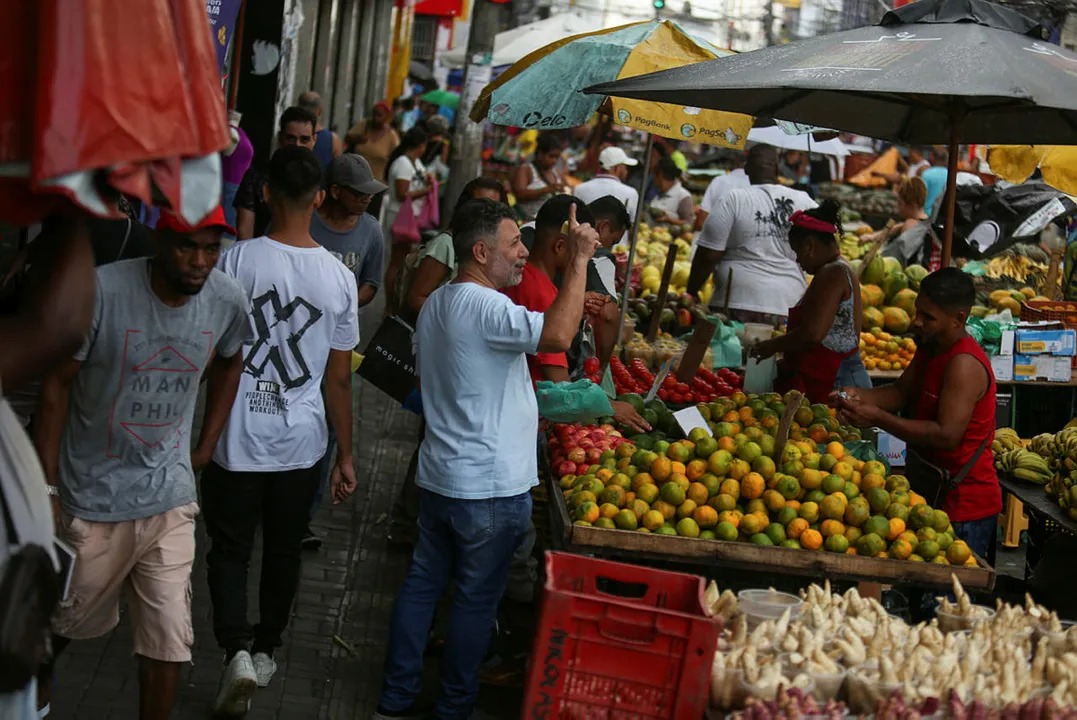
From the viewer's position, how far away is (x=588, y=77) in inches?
321

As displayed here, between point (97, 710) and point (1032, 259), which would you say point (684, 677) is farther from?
point (1032, 259)

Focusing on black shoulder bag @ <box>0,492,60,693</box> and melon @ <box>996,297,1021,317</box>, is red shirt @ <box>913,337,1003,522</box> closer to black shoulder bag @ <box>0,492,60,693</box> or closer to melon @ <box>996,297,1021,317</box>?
black shoulder bag @ <box>0,492,60,693</box>

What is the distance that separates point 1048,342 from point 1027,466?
101 inches

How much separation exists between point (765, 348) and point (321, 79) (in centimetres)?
1433

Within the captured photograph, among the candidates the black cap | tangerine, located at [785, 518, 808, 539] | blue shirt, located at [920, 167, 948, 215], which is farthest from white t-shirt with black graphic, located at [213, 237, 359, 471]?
blue shirt, located at [920, 167, 948, 215]

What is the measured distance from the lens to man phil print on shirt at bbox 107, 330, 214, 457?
4.20 metres

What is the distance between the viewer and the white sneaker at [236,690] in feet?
16.6

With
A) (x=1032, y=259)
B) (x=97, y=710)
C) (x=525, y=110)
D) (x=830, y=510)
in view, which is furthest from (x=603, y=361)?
(x=1032, y=259)

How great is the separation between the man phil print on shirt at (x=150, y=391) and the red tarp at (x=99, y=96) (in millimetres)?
2090

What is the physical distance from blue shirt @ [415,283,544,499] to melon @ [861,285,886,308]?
20.8 ft

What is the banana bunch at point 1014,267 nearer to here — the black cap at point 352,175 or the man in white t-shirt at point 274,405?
the black cap at point 352,175

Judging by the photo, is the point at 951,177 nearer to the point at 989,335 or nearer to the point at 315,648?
the point at 989,335

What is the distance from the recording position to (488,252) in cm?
499

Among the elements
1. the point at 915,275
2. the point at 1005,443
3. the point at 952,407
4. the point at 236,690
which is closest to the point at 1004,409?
the point at 1005,443
